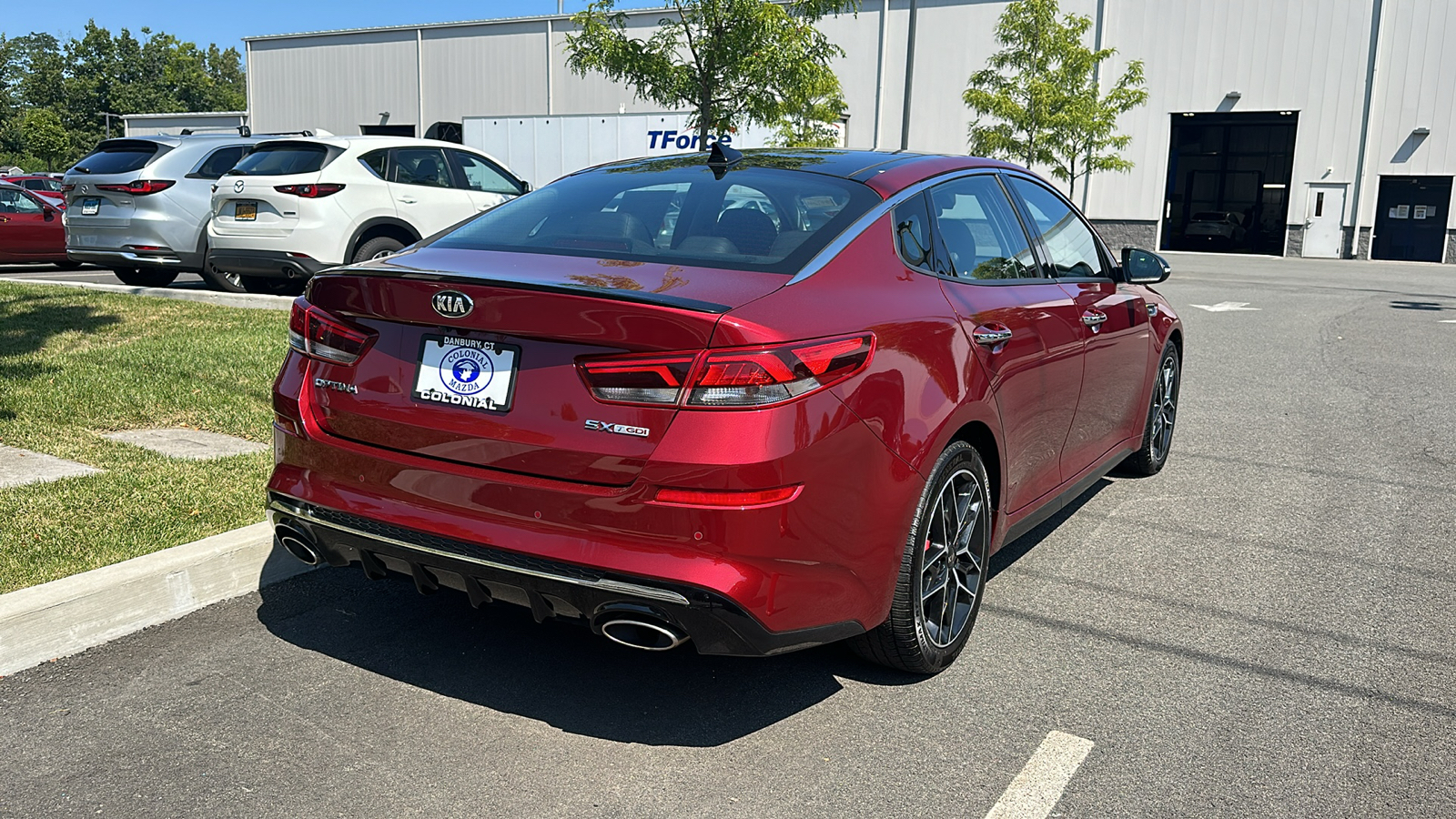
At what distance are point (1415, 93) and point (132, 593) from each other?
36481mm

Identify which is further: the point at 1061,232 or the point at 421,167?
the point at 421,167

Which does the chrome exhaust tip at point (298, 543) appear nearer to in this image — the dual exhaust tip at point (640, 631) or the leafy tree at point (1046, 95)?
the dual exhaust tip at point (640, 631)

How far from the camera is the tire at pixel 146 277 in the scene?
13.5m

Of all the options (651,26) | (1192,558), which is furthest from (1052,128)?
(1192,558)

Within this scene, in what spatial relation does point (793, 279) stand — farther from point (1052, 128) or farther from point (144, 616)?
point (1052, 128)

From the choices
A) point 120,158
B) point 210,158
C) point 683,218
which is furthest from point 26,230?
point 683,218

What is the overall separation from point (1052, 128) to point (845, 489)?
2810cm

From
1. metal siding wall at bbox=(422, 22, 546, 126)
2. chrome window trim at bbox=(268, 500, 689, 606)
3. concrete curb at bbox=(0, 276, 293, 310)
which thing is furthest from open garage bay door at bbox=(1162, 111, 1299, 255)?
chrome window trim at bbox=(268, 500, 689, 606)

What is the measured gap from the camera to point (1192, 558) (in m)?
4.97

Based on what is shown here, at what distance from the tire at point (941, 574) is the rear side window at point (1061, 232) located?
142 cm

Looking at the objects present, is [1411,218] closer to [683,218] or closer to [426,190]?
[426,190]

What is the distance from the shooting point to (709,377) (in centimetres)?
287

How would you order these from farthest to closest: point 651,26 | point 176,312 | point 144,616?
point 651,26 → point 176,312 → point 144,616

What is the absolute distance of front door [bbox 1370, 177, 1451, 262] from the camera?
33031 millimetres
